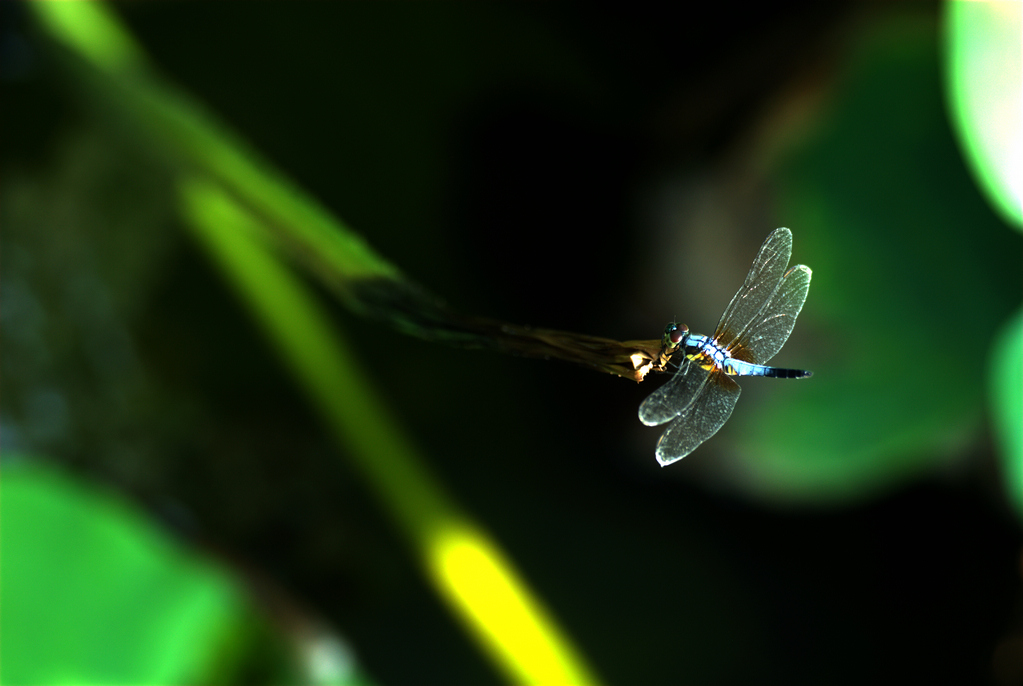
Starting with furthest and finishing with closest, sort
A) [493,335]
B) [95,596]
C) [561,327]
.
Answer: [561,327] → [95,596] → [493,335]

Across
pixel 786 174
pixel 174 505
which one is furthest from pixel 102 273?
pixel 786 174

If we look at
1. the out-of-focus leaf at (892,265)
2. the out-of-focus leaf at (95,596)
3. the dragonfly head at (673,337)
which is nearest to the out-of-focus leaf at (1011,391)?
the out-of-focus leaf at (892,265)

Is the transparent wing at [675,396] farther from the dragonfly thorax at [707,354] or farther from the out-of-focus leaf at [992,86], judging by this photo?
the out-of-focus leaf at [992,86]

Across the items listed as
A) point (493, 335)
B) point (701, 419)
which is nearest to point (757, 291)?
point (701, 419)

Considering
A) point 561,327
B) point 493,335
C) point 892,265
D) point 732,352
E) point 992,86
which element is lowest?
point 493,335

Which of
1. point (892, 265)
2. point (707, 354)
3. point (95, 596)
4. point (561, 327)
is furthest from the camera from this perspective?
point (561, 327)

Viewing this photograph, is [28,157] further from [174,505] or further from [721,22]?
[721,22]

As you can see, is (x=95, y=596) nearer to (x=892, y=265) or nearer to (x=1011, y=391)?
(x=1011, y=391)

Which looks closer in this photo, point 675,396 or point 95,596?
point 675,396
